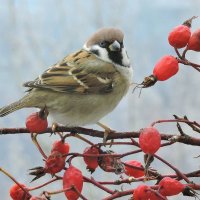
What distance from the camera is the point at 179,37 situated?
1461mm

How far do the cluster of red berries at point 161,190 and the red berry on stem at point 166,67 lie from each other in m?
0.31

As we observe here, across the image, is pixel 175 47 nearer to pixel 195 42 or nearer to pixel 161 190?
pixel 195 42

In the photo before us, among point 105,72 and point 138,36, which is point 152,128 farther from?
point 138,36

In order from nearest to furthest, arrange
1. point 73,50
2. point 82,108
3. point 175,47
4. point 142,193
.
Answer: point 142,193, point 175,47, point 82,108, point 73,50

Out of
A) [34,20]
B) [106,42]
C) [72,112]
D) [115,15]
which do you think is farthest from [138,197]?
[34,20]

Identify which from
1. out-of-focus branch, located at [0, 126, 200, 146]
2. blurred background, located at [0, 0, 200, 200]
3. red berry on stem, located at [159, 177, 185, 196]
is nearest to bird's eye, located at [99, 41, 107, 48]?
out-of-focus branch, located at [0, 126, 200, 146]

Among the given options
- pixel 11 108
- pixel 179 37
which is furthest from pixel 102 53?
pixel 179 37

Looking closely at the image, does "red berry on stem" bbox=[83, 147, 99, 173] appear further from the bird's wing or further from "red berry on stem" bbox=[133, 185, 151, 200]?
the bird's wing

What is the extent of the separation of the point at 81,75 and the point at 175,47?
2.97 ft

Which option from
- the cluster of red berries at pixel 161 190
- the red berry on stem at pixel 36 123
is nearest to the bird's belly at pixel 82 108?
the red berry on stem at pixel 36 123

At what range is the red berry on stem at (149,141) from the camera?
1.27 meters

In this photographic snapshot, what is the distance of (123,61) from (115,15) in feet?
10.7

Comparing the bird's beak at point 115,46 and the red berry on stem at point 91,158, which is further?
the bird's beak at point 115,46

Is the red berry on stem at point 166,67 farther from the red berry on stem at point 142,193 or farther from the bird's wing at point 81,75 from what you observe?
the bird's wing at point 81,75
